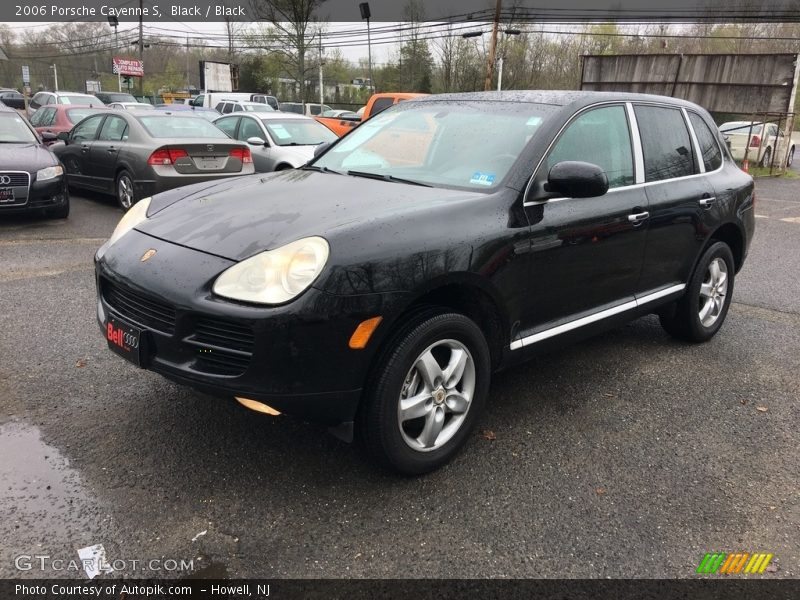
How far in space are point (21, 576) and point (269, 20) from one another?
1728 inches

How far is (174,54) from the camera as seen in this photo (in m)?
69.7

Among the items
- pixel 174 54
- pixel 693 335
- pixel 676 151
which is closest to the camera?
pixel 676 151

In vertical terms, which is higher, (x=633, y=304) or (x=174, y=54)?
(x=174, y=54)

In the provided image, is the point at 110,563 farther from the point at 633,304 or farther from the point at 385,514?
the point at 633,304

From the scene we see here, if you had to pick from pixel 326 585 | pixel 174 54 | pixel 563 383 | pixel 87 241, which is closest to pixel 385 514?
pixel 326 585

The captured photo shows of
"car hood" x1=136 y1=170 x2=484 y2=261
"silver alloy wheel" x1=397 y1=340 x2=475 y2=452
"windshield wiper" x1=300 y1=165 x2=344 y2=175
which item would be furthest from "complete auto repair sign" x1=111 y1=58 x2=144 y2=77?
"silver alloy wheel" x1=397 y1=340 x2=475 y2=452

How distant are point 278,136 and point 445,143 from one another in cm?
780

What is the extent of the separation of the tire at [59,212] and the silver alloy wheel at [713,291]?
763cm

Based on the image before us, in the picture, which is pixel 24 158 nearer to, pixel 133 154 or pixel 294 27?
pixel 133 154

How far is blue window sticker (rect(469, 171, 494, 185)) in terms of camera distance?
320cm

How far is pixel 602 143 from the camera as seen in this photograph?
369cm

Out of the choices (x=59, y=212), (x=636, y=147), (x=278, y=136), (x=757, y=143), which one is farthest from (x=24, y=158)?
(x=757, y=143)

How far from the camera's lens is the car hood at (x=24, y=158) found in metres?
7.65

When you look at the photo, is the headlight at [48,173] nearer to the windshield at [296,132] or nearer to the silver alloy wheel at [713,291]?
the windshield at [296,132]
